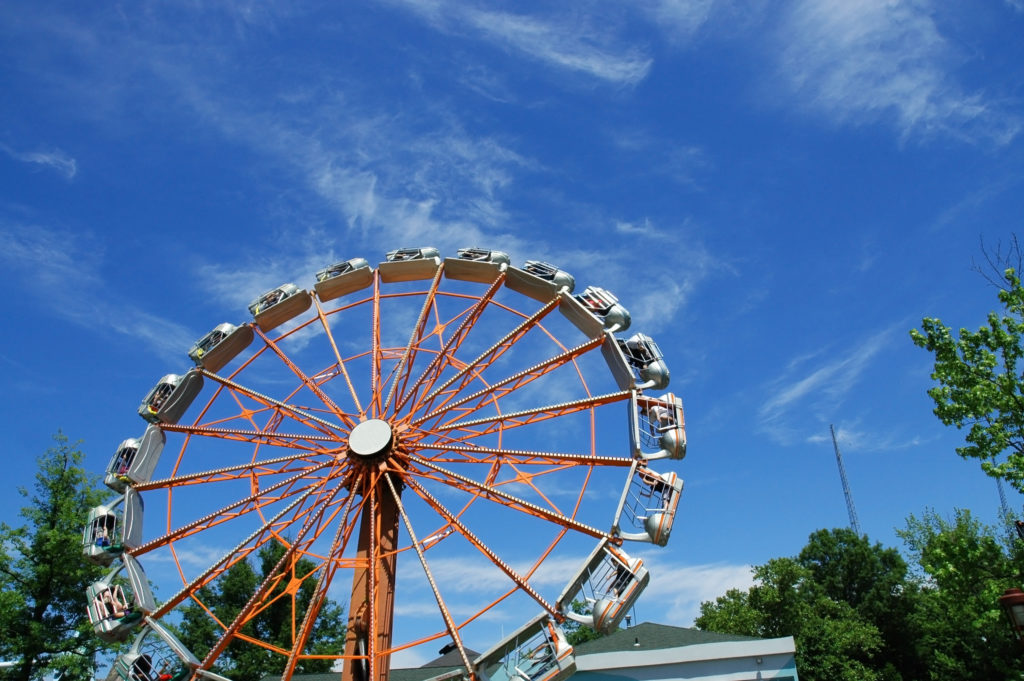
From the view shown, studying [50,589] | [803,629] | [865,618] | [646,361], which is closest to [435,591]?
[646,361]

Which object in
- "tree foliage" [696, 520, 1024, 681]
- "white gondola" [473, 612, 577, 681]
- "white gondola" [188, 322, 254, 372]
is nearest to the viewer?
"white gondola" [473, 612, 577, 681]

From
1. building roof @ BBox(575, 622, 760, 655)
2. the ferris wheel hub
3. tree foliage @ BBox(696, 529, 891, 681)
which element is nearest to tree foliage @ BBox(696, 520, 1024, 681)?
tree foliage @ BBox(696, 529, 891, 681)

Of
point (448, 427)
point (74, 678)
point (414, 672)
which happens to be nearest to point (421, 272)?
point (448, 427)

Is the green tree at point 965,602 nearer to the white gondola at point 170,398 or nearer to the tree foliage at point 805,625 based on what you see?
the tree foliage at point 805,625

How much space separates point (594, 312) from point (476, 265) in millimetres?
4185

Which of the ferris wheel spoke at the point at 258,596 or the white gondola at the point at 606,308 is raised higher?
the white gondola at the point at 606,308

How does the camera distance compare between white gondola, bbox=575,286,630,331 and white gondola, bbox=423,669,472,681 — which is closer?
white gondola, bbox=423,669,472,681

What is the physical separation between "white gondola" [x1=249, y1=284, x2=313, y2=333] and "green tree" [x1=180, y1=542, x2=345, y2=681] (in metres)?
24.9

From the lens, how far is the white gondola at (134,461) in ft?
66.6

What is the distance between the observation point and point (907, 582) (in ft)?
177

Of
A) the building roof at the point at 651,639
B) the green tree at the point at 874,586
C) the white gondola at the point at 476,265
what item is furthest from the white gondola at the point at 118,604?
the green tree at the point at 874,586

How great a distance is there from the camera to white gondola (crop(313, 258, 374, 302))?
76.4 ft

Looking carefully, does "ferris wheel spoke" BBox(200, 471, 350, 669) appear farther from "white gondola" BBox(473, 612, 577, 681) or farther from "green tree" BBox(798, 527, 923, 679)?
"green tree" BBox(798, 527, 923, 679)

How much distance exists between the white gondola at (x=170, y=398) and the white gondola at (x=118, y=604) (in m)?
4.20
